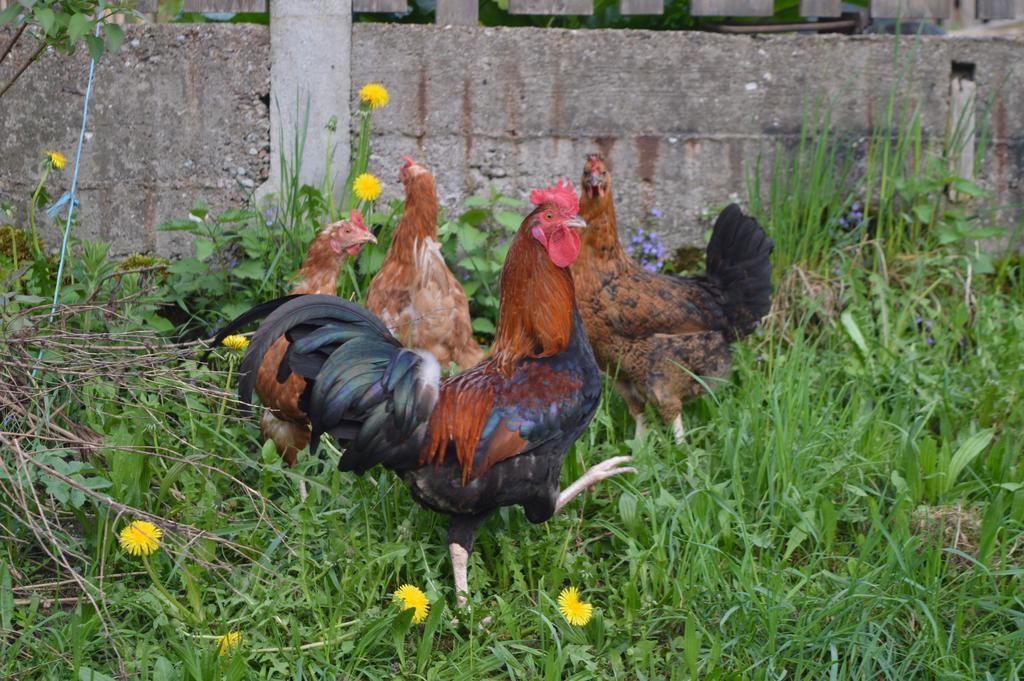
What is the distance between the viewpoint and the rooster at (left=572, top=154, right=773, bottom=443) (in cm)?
391

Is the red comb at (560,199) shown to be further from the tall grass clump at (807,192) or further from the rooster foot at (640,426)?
the tall grass clump at (807,192)

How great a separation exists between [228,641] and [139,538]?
0.35 m

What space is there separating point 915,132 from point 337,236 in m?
2.83

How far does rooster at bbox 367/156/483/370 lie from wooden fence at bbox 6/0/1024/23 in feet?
3.24

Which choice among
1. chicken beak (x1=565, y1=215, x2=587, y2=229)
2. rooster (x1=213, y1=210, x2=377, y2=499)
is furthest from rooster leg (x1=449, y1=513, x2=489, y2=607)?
chicken beak (x1=565, y1=215, x2=587, y2=229)

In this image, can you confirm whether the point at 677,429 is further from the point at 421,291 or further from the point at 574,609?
the point at 574,609

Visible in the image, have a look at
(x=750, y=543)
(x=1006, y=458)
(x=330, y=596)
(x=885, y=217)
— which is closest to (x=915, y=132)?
(x=885, y=217)

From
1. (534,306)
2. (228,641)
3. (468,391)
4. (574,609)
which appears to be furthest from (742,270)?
(228,641)

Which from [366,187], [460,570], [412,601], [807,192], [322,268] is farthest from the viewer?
[807,192]

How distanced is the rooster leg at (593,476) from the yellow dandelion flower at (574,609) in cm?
42

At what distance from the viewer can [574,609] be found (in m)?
2.80

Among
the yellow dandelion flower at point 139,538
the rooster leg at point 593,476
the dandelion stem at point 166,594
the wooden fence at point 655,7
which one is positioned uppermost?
the wooden fence at point 655,7

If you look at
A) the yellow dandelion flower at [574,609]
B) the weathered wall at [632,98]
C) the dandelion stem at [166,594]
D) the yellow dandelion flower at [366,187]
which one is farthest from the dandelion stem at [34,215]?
the yellow dandelion flower at [574,609]

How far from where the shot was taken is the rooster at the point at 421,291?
12.6 ft
